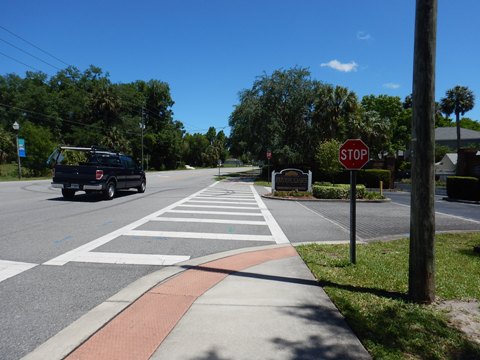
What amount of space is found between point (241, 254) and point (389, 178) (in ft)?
90.0

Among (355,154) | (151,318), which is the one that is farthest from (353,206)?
(151,318)

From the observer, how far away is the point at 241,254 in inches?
272

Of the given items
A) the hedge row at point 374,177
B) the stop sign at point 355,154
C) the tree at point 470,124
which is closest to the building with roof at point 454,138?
the tree at point 470,124

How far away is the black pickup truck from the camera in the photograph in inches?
567

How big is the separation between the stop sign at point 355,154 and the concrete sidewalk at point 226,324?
2015 millimetres

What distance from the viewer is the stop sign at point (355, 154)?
610 cm

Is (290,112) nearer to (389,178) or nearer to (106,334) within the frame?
(389,178)

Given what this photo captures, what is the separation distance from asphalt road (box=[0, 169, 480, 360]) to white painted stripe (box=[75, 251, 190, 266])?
16 mm

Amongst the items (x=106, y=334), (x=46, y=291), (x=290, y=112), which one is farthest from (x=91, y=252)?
(x=290, y=112)

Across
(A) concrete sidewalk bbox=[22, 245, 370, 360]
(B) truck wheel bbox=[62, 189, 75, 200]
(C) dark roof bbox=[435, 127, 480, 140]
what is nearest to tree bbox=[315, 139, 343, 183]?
(B) truck wheel bbox=[62, 189, 75, 200]

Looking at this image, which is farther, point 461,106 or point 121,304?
point 461,106

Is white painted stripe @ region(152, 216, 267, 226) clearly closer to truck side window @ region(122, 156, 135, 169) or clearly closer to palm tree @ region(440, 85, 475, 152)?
truck side window @ region(122, 156, 135, 169)

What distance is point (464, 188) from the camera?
2219 centimetres

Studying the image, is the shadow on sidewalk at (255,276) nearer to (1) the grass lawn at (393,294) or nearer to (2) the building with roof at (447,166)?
(1) the grass lawn at (393,294)
